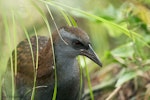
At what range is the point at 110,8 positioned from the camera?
185 inches

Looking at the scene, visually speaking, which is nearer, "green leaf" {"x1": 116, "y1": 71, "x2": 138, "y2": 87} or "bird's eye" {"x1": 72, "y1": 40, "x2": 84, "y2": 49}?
"bird's eye" {"x1": 72, "y1": 40, "x2": 84, "y2": 49}

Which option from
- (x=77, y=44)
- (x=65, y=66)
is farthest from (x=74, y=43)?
(x=65, y=66)

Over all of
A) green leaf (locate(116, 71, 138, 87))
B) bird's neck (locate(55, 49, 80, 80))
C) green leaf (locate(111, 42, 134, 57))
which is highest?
green leaf (locate(111, 42, 134, 57))

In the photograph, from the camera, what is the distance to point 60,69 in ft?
12.4

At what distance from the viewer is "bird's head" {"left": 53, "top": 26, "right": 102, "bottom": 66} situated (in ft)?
11.8

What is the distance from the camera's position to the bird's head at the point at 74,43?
3.61 metres

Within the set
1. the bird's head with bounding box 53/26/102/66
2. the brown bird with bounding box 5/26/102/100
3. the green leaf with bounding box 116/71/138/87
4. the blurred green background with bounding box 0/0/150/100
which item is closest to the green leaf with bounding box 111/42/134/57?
the blurred green background with bounding box 0/0/150/100

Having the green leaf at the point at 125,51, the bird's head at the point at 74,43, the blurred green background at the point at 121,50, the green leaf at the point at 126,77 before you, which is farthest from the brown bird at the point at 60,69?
the green leaf at the point at 125,51

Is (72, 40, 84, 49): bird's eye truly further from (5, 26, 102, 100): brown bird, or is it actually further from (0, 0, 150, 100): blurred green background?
(0, 0, 150, 100): blurred green background

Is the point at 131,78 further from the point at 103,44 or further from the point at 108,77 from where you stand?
the point at 103,44

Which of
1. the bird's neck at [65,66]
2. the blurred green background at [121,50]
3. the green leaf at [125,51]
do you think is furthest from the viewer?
the green leaf at [125,51]

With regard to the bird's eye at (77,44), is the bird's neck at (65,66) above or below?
below

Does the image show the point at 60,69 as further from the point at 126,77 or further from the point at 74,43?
the point at 126,77

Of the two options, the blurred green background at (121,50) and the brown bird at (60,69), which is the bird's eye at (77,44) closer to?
the brown bird at (60,69)
